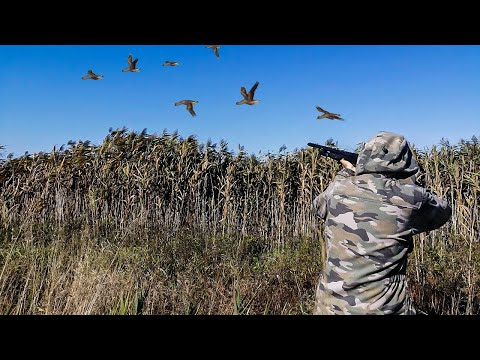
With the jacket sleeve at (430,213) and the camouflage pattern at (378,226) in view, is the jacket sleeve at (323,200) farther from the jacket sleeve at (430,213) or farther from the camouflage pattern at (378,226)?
the jacket sleeve at (430,213)

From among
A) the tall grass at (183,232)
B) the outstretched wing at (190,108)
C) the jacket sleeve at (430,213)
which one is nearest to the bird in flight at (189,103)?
the outstretched wing at (190,108)

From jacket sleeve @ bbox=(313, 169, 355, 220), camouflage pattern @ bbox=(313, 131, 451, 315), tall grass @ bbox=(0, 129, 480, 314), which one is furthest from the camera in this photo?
tall grass @ bbox=(0, 129, 480, 314)

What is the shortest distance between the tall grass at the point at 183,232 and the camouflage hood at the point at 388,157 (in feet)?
3.84

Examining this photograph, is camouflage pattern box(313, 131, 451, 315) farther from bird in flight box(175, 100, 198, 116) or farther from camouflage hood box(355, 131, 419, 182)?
bird in flight box(175, 100, 198, 116)

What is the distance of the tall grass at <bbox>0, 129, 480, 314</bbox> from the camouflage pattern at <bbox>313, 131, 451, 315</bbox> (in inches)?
40.5

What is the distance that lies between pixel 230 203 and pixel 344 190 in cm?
737

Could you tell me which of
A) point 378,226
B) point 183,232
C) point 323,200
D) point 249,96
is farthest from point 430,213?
point 183,232

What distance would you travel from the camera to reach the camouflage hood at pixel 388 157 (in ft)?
6.74

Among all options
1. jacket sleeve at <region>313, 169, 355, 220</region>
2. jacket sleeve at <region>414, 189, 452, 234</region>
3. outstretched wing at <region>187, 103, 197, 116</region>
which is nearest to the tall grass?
jacket sleeve at <region>313, 169, 355, 220</region>

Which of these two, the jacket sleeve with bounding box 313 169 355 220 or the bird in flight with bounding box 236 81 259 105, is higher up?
the bird in flight with bounding box 236 81 259 105

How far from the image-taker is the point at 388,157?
2049mm

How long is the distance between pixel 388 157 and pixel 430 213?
0.37m

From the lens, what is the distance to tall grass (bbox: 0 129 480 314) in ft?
12.5
